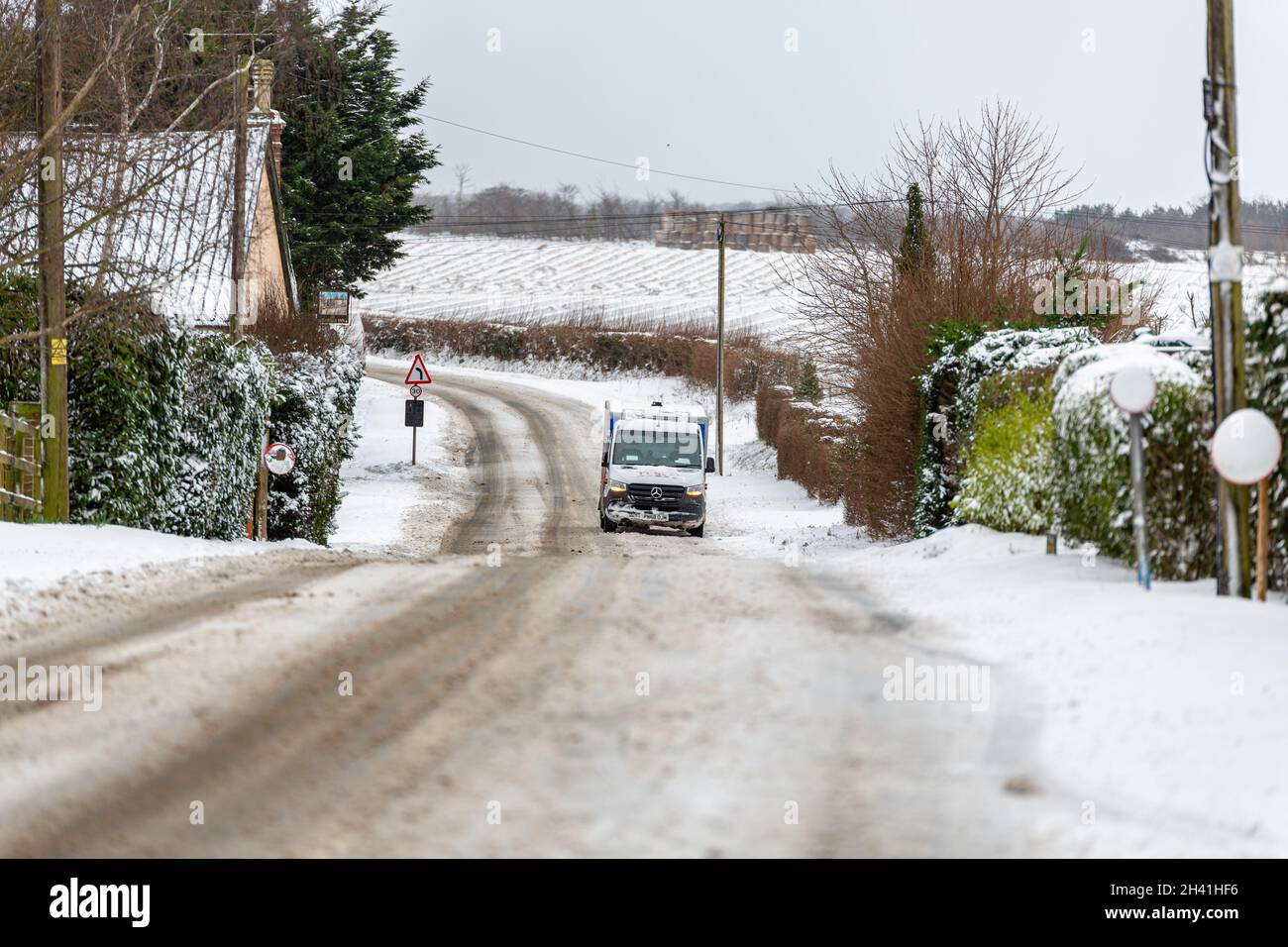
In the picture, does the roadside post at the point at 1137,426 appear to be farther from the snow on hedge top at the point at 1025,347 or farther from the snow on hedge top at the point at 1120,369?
the snow on hedge top at the point at 1025,347

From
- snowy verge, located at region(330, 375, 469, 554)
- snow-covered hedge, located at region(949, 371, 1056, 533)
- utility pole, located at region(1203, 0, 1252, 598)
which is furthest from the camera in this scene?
snowy verge, located at region(330, 375, 469, 554)

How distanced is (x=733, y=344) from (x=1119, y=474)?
5043 cm

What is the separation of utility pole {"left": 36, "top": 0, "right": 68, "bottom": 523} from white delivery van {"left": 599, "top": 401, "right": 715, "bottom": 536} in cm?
1321

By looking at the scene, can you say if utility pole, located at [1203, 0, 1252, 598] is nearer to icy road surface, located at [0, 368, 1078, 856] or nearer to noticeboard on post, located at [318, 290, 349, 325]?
Result: icy road surface, located at [0, 368, 1078, 856]

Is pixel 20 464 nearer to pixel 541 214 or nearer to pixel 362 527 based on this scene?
pixel 362 527

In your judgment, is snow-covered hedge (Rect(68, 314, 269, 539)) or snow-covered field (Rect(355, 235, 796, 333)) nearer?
snow-covered hedge (Rect(68, 314, 269, 539))

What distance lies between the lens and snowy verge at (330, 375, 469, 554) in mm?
27266

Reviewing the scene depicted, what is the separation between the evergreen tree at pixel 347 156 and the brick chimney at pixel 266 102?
17.9ft

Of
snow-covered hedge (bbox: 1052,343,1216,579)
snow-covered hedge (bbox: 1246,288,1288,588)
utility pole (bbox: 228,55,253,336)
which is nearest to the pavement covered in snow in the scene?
utility pole (bbox: 228,55,253,336)

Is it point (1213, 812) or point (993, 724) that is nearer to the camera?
point (1213, 812)

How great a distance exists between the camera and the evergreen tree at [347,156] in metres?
42.1
